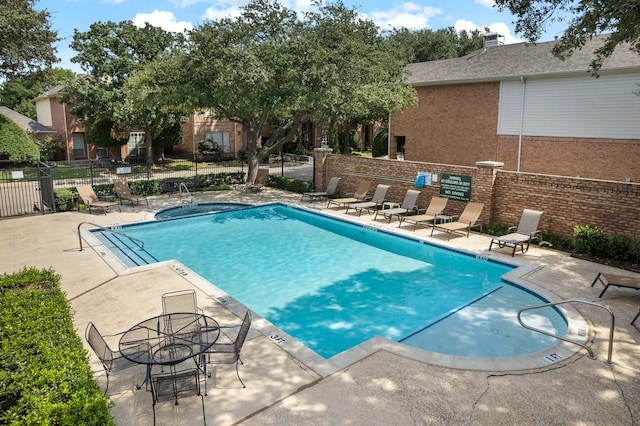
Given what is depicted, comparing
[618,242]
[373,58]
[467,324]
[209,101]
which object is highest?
[373,58]

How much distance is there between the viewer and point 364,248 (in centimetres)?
1307

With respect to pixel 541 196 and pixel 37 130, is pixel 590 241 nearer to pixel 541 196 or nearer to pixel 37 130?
pixel 541 196

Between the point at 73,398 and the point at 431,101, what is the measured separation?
72.0 feet

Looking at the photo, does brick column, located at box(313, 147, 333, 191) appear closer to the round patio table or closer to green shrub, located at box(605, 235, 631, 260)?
green shrub, located at box(605, 235, 631, 260)

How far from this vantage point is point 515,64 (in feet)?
65.1

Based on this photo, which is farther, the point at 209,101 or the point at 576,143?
the point at 576,143

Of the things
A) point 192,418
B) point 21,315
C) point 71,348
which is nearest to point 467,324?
point 192,418

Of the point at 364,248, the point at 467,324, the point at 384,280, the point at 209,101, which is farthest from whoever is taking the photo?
the point at 209,101

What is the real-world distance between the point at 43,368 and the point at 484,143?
20159mm

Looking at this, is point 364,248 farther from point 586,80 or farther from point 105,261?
point 586,80

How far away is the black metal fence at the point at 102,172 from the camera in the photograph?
58.7 ft

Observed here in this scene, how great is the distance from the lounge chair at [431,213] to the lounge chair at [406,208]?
57 centimetres

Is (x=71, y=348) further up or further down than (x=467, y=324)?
further up

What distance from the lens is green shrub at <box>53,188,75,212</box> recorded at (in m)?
16.8
